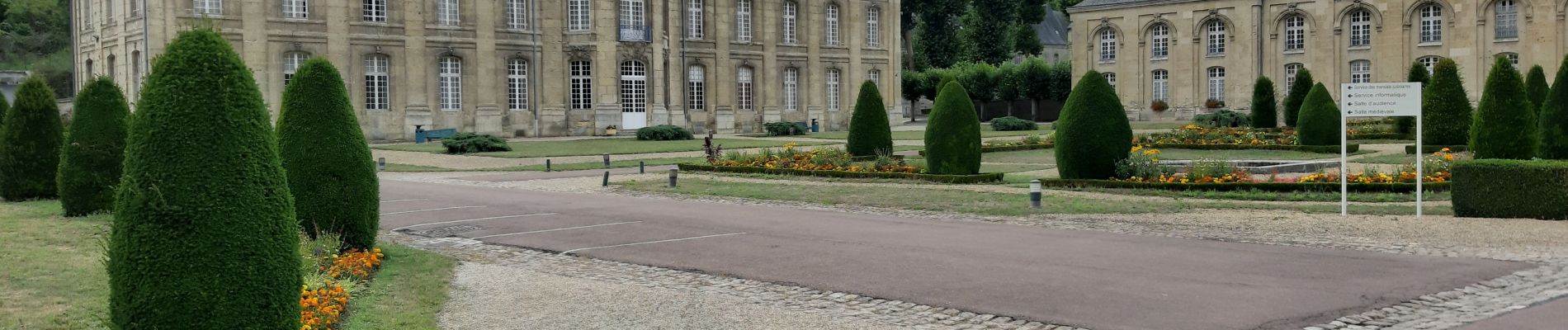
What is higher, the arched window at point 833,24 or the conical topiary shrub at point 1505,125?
the arched window at point 833,24

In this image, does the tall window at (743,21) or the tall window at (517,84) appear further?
A: the tall window at (743,21)

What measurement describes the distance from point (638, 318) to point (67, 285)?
4.95 m

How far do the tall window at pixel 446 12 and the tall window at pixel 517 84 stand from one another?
2.67 m

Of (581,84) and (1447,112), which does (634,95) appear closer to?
(581,84)

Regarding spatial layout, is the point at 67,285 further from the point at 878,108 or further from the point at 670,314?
the point at 878,108

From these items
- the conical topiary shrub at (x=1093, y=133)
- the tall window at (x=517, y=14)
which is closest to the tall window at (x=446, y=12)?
the tall window at (x=517, y=14)

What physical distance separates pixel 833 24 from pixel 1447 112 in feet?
113

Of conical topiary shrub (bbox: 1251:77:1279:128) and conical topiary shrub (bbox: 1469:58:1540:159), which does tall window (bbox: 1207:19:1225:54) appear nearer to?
conical topiary shrub (bbox: 1251:77:1279:128)

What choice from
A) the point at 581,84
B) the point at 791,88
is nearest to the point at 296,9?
the point at 581,84

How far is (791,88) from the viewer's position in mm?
60500

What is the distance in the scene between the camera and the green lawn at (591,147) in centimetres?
3859

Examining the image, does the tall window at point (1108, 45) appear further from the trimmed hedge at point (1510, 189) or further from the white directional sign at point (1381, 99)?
the trimmed hedge at point (1510, 189)

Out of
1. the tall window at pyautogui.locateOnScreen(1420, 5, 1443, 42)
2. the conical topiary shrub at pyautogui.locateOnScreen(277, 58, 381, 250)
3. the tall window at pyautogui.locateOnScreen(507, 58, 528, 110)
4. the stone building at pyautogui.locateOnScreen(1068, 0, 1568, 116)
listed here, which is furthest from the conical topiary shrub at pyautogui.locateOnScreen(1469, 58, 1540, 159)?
the tall window at pyautogui.locateOnScreen(507, 58, 528, 110)

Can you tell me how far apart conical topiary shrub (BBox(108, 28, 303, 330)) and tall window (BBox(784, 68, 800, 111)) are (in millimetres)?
53104
